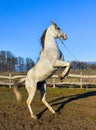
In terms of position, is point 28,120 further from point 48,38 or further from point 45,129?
point 48,38

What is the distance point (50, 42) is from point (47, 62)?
2.59 ft

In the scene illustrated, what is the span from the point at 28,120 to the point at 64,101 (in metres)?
3.72

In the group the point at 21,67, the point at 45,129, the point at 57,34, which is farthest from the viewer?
the point at 21,67

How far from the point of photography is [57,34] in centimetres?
1098

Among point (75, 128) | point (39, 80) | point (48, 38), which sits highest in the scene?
point (48, 38)

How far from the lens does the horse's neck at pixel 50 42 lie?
10.9 m

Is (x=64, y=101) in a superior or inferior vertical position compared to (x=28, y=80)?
inferior

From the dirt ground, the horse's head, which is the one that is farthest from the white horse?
the dirt ground

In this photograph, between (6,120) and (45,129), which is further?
(6,120)

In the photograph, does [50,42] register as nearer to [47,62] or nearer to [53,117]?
[47,62]

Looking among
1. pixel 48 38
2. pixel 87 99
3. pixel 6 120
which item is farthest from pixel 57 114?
pixel 87 99

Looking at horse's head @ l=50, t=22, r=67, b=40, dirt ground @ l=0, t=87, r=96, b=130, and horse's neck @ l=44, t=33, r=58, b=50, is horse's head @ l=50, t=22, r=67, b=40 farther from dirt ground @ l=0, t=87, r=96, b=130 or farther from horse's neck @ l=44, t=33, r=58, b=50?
dirt ground @ l=0, t=87, r=96, b=130

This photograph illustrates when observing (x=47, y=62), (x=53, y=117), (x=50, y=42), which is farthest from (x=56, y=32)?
(x=53, y=117)

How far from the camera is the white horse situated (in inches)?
410
